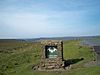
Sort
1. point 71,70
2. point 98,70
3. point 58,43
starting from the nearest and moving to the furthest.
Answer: point 98,70, point 71,70, point 58,43

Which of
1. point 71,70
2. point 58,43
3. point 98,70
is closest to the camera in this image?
point 98,70

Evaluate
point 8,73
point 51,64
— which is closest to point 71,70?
point 51,64

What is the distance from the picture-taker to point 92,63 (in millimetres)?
29219

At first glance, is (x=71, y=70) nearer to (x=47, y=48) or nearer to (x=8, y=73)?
(x=47, y=48)

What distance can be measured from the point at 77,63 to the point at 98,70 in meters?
5.86

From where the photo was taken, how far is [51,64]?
28562 millimetres

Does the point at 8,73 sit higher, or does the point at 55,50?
the point at 55,50

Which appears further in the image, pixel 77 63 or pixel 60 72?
pixel 77 63

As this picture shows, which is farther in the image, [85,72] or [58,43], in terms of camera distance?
[58,43]

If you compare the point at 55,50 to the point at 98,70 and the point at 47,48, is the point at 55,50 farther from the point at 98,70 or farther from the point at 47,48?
the point at 98,70

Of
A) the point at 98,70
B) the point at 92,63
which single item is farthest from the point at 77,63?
the point at 98,70

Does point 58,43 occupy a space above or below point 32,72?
above

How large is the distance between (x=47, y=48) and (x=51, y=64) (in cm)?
200

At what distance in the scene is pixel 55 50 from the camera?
28.6m
